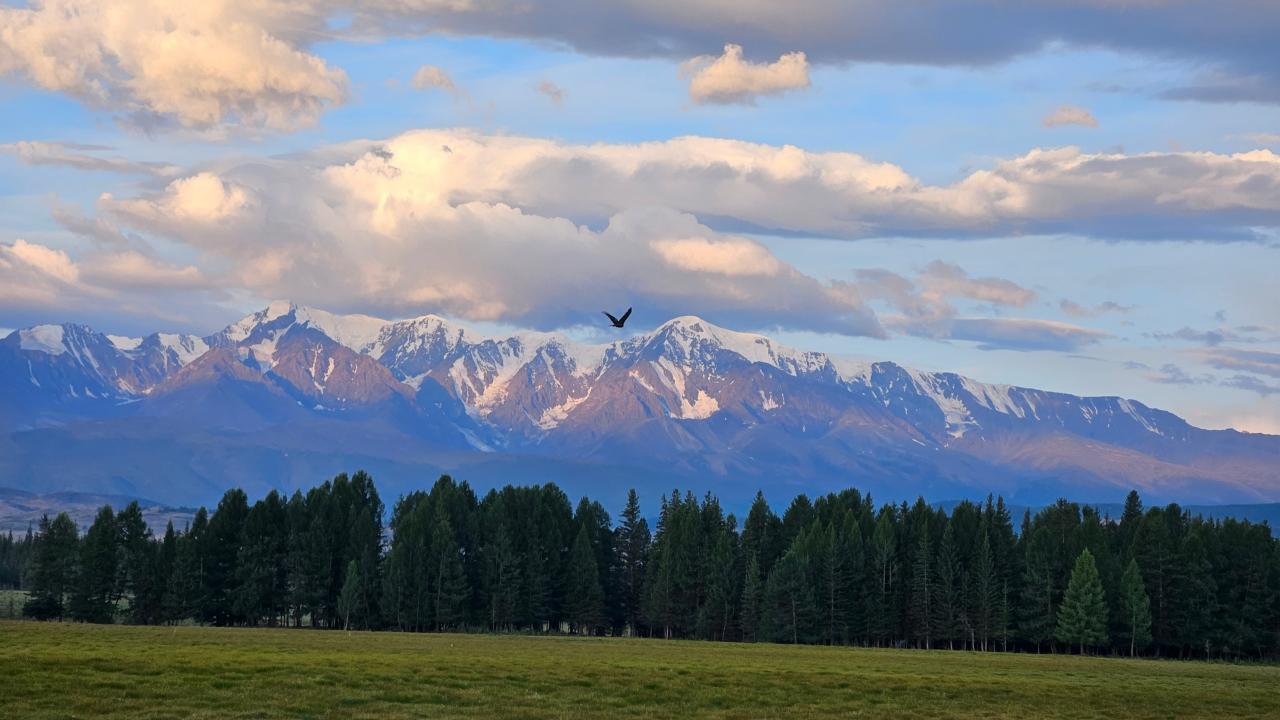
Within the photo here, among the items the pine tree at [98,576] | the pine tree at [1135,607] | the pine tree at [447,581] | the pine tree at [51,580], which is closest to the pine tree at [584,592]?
the pine tree at [447,581]

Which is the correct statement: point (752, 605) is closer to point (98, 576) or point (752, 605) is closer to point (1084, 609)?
point (1084, 609)

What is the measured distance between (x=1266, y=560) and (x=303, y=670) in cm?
13205

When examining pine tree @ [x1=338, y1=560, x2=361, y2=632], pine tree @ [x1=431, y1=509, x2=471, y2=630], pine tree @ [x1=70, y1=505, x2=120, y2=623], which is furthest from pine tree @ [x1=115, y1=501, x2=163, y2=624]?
pine tree @ [x1=431, y1=509, x2=471, y2=630]

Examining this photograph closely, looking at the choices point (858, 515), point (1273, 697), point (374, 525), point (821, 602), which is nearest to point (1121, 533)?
point (858, 515)

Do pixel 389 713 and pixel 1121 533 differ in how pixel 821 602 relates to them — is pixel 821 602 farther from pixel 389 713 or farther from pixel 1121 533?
pixel 389 713

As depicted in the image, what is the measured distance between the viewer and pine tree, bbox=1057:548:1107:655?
486ft

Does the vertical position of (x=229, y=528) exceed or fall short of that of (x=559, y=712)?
it exceeds it

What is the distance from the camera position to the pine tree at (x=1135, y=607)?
150 metres

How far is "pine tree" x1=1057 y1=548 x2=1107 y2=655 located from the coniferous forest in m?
0.24

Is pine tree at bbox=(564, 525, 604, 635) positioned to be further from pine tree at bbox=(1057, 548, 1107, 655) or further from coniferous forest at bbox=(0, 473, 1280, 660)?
pine tree at bbox=(1057, 548, 1107, 655)

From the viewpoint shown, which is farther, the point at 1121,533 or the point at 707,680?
the point at 1121,533

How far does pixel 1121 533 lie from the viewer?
179500mm

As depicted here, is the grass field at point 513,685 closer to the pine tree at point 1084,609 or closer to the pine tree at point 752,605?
the pine tree at point 1084,609

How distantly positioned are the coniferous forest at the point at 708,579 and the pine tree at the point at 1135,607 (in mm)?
240
